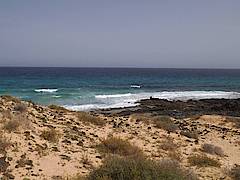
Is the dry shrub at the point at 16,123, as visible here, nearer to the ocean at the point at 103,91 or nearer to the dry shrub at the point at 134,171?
the dry shrub at the point at 134,171

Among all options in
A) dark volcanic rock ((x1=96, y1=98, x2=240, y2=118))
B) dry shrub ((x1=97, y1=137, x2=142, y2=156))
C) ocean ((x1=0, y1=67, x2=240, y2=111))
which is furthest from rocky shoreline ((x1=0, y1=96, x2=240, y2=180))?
ocean ((x1=0, y1=67, x2=240, y2=111))

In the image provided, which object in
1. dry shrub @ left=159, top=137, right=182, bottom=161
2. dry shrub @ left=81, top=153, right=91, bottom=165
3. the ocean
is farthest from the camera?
the ocean

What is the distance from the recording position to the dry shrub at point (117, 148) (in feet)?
39.1

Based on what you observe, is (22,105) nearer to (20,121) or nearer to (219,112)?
(20,121)

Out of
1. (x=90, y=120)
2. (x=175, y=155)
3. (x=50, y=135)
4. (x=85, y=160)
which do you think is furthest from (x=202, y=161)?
(x=90, y=120)

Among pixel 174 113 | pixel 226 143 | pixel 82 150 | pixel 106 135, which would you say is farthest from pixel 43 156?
pixel 174 113

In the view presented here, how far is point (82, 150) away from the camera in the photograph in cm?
1156

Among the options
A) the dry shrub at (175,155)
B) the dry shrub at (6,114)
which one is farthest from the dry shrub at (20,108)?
the dry shrub at (175,155)

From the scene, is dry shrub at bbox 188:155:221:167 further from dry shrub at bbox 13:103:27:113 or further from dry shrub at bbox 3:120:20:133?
dry shrub at bbox 13:103:27:113

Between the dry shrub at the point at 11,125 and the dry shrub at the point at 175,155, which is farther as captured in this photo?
the dry shrub at the point at 175,155

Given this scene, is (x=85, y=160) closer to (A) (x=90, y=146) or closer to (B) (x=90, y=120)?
(A) (x=90, y=146)

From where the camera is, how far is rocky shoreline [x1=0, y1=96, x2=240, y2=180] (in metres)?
9.40

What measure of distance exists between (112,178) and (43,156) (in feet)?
9.68

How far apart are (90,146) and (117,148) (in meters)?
0.89
